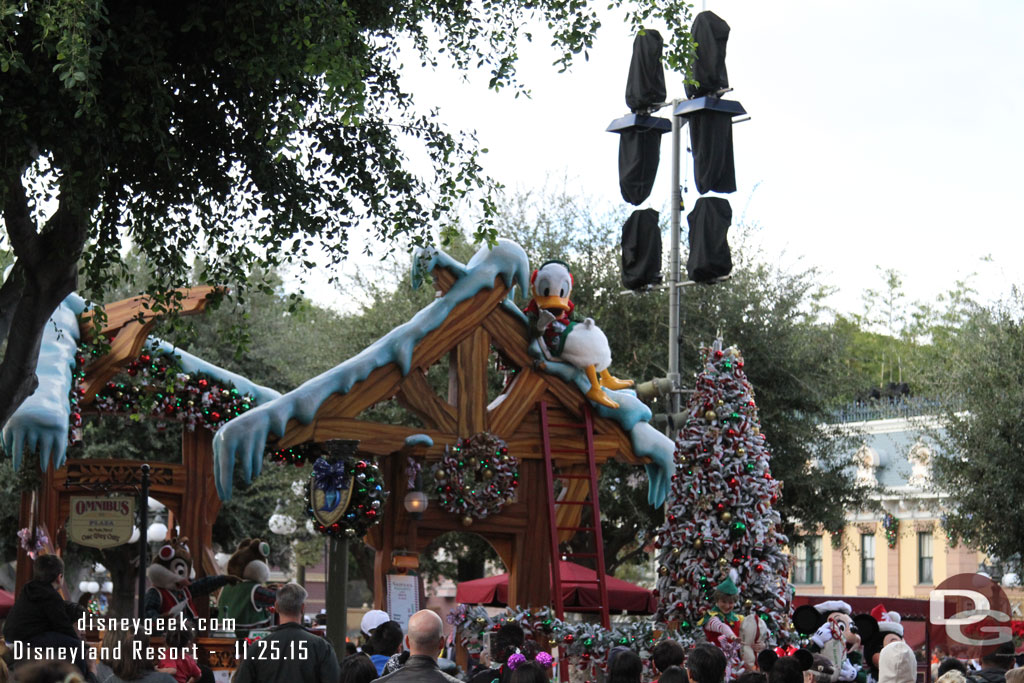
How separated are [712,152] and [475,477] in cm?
628

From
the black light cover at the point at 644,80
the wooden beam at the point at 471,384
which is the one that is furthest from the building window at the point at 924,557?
the wooden beam at the point at 471,384

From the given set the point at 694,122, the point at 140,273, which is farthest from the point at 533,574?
the point at 140,273

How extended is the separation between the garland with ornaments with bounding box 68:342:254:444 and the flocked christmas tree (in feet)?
19.2

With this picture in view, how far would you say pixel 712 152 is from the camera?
17.7 m

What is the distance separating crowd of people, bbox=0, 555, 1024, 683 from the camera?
587cm

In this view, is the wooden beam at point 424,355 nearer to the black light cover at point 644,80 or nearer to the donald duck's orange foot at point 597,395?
the donald duck's orange foot at point 597,395

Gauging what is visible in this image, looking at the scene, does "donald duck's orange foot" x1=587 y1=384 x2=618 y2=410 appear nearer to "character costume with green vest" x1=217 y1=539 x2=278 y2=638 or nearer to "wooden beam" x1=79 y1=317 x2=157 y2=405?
"character costume with green vest" x1=217 y1=539 x2=278 y2=638

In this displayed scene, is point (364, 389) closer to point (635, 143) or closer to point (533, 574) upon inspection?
point (533, 574)

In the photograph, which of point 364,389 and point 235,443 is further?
point 364,389

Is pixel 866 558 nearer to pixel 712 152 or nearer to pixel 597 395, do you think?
pixel 712 152

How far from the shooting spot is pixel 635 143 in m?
18.3

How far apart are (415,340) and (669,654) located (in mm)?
7002

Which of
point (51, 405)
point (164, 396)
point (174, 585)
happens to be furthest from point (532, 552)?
point (51, 405)

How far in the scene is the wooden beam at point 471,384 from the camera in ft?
46.7
